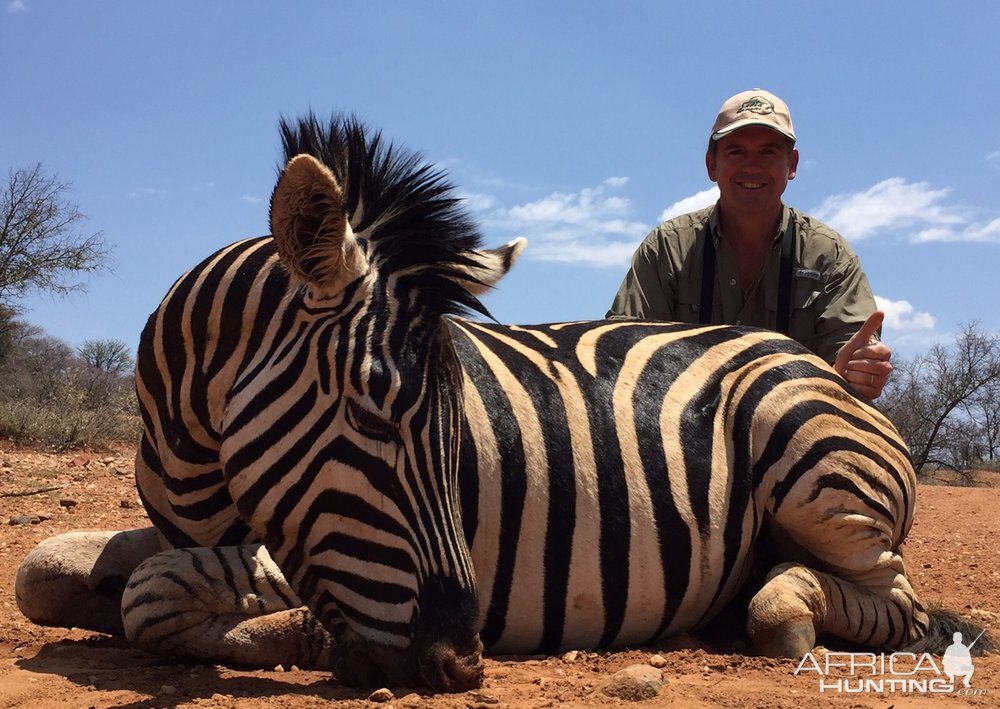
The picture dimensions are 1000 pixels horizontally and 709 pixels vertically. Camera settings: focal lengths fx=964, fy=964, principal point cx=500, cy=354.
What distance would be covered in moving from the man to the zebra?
53.0 inches

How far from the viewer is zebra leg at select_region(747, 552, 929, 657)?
11.3 ft

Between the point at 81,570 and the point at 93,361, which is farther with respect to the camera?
the point at 93,361

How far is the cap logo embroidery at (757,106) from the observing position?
221 inches

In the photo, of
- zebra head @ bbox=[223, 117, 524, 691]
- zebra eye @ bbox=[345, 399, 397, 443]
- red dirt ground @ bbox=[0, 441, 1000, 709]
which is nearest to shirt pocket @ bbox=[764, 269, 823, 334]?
red dirt ground @ bbox=[0, 441, 1000, 709]

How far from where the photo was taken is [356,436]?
2.74 metres

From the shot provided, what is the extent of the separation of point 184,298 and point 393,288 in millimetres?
883

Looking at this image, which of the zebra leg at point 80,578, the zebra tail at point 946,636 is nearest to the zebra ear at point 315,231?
the zebra leg at point 80,578

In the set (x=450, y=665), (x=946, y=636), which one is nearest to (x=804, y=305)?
(x=946, y=636)

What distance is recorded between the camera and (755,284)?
573 cm

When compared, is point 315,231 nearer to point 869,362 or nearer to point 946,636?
point 869,362

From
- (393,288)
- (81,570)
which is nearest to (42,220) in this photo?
(81,570)

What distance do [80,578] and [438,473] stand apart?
188 centimetres

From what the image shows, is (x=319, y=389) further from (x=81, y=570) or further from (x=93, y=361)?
(x=93, y=361)

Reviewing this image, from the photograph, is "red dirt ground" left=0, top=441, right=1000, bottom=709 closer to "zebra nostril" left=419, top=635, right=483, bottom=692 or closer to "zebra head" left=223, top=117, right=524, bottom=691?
"zebra nostril" left=419, top=635, right=483, bottom=692
